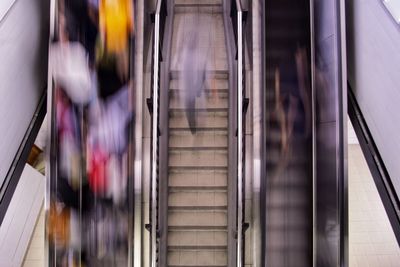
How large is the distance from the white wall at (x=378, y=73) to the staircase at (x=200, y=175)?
1815mm

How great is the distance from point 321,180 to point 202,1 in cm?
343

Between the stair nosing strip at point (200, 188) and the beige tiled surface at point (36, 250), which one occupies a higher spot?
the stair nosing strip at point (200, 188)

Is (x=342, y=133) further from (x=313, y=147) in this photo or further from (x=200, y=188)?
(x=200, y=188)

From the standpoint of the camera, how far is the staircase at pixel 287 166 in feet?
11.3

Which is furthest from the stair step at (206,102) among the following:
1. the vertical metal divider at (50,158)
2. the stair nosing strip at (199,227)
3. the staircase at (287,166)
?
the vertical metal divider at (50,158)

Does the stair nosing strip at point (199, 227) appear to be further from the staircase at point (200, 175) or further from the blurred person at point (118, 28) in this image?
the blurred person at point (118, 28)

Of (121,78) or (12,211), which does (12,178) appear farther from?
(12,211)

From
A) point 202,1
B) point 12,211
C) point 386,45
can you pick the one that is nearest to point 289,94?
point 386,45

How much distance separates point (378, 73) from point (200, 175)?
7.51 feet

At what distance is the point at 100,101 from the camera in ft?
10.1

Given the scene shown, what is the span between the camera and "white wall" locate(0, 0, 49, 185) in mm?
2510

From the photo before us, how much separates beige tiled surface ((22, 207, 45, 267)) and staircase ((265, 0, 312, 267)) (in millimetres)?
2678

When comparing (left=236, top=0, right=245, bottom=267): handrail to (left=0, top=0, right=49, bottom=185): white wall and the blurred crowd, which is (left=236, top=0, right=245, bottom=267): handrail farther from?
(left=0, top=0, right=49, bottom=185): white wall

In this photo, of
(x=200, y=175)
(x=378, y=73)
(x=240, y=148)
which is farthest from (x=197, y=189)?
(x=378, y=73)
